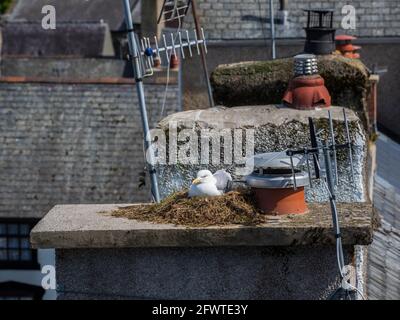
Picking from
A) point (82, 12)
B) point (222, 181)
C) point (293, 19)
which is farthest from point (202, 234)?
point (82, 12)

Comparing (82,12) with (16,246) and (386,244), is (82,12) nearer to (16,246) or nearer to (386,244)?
(16,246)

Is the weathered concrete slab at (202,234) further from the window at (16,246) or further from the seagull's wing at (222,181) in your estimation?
the window at (16,246)

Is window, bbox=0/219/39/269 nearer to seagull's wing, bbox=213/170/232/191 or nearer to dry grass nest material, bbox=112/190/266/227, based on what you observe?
seagull's wing, bbox=213/170/232/191

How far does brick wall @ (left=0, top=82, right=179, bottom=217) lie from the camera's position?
80.5 feet

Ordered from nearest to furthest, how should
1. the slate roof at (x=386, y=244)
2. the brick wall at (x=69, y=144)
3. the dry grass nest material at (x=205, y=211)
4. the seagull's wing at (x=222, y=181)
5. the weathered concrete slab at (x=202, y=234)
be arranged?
the weathered concrete slab at (x=202, y=234) < the dry grass nest material at (x=205, y=211) < the seagull's wing at (x=222, y=181) < the slate roof at (x=386, y=244) < the brick wall at (x=69, y=144)

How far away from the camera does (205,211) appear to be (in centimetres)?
569

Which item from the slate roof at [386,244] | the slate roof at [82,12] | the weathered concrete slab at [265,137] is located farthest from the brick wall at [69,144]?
the slate roof at [82,12]

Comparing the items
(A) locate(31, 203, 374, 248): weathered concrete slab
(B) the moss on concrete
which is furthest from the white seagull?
(B) the moss on concrete

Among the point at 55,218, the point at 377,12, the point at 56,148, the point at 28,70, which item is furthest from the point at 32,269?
the point at 55,218

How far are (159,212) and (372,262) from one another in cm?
374

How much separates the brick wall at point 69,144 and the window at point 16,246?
68 cm

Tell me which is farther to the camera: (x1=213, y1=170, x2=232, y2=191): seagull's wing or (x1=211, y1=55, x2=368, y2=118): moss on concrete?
(x1=211, y1=55, x2=368, y2=118): moss on concrete

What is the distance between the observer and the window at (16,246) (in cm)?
2498

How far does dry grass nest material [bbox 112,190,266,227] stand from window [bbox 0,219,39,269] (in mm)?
19200
